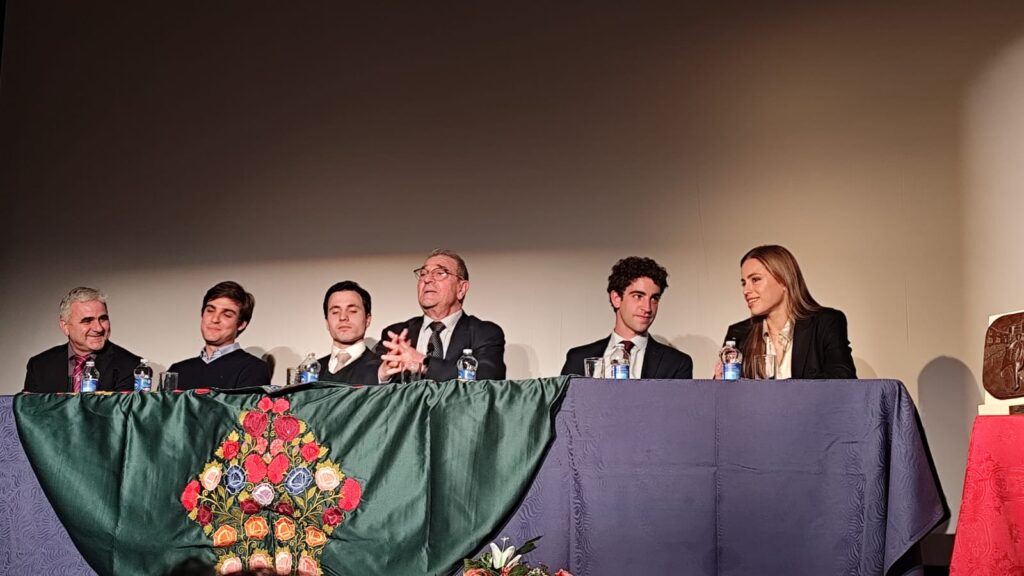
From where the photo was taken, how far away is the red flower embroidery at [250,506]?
118 inches

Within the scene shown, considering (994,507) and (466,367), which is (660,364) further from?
(994,507)

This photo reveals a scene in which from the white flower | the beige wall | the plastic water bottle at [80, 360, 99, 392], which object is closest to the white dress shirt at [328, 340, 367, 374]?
the plastic water bottle at [80, 360, 99, 392]

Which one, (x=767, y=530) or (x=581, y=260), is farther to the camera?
(x=581, y=260)

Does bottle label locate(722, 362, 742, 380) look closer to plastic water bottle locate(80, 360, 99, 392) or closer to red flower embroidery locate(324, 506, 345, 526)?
red flower embroidery locate(324, 506, 345, 526)

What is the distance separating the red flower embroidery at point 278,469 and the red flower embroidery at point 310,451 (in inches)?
2.1

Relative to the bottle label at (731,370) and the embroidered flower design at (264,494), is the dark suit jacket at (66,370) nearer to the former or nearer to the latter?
the embroidered flower design at (264,494)

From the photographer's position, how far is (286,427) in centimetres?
306

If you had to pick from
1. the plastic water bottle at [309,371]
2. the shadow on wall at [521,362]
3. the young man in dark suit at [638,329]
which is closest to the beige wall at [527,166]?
the shadow on wall at [521,362]

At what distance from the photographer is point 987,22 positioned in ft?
15.9

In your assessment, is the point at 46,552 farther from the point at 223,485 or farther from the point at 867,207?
the point at 867,207

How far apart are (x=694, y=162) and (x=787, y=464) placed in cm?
258

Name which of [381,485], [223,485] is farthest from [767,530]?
[223,485]

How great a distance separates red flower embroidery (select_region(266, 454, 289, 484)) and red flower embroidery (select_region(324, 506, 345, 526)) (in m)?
0.16

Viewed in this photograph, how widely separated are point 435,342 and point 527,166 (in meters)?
1.48
